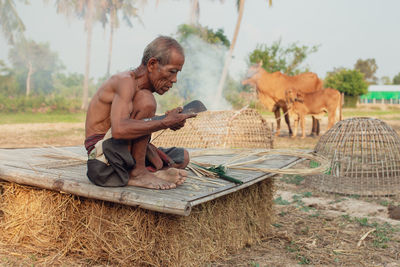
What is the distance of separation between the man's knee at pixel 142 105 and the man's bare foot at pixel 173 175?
403 millimetres

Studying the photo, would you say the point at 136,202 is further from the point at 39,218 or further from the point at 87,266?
the point at 39,218

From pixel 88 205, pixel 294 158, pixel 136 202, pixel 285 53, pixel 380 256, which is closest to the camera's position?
pixel 136 202

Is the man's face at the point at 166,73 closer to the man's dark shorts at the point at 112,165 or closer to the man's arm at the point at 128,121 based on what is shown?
the man's arm at the point at 128,121

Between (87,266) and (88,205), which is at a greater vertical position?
(88,205)

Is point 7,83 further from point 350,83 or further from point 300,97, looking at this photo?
point 350,83

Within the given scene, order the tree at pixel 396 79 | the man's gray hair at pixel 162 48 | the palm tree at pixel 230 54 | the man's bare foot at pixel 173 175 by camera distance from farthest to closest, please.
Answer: the tree at pixel 396 79
the palm tree at pixel 230 54
the man's bare foot at pixel 173 175
the man's gray hair at pixel 162 48

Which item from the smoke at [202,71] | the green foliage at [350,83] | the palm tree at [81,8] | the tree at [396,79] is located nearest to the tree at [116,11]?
the palm tree at [81,8]

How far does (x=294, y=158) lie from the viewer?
3.72 m

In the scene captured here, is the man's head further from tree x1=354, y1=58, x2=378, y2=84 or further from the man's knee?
tree x1=354, y1=58, x2=378, y2=84

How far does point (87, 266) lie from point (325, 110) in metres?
9.60

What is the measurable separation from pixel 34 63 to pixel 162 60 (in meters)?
37.4

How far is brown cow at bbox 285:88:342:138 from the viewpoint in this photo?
421 inches

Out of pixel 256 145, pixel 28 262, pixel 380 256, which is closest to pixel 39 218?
pixel 28 262

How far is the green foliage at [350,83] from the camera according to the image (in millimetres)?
32562
